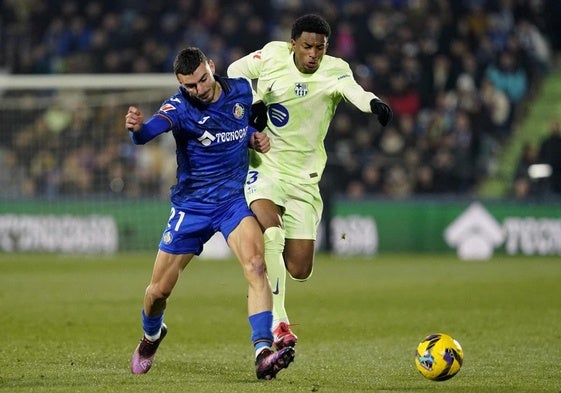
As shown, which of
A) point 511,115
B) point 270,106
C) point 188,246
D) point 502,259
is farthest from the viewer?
point 511,115

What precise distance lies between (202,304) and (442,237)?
9330 millimetres

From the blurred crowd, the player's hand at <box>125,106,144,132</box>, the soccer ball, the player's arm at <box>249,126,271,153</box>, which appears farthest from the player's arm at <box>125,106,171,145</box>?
the blurred crowd

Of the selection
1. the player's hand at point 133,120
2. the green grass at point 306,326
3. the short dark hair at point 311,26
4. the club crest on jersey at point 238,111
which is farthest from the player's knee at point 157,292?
the short dark hair at point 311,26

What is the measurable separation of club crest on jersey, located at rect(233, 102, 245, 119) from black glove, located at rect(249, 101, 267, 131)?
53 centimetres

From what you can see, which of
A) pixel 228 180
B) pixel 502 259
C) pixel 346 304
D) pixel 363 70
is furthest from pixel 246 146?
pixel 363 70

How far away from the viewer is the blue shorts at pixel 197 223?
8.12 metres

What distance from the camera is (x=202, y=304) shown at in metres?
14.0

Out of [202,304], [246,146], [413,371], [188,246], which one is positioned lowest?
[202,304]

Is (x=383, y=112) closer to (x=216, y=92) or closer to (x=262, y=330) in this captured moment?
(x=216, y=92)

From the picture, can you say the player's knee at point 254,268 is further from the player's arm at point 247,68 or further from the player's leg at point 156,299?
the player's arm at point 247,68

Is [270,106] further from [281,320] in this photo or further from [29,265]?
[29,265]

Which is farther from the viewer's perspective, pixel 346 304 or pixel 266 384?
pixel 346 304

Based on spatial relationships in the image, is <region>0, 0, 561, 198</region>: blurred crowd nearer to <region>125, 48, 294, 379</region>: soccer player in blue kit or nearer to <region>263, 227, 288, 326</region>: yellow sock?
<region>263, 227, 288, 326</region>: yellow sock

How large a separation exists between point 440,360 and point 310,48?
2.70m
